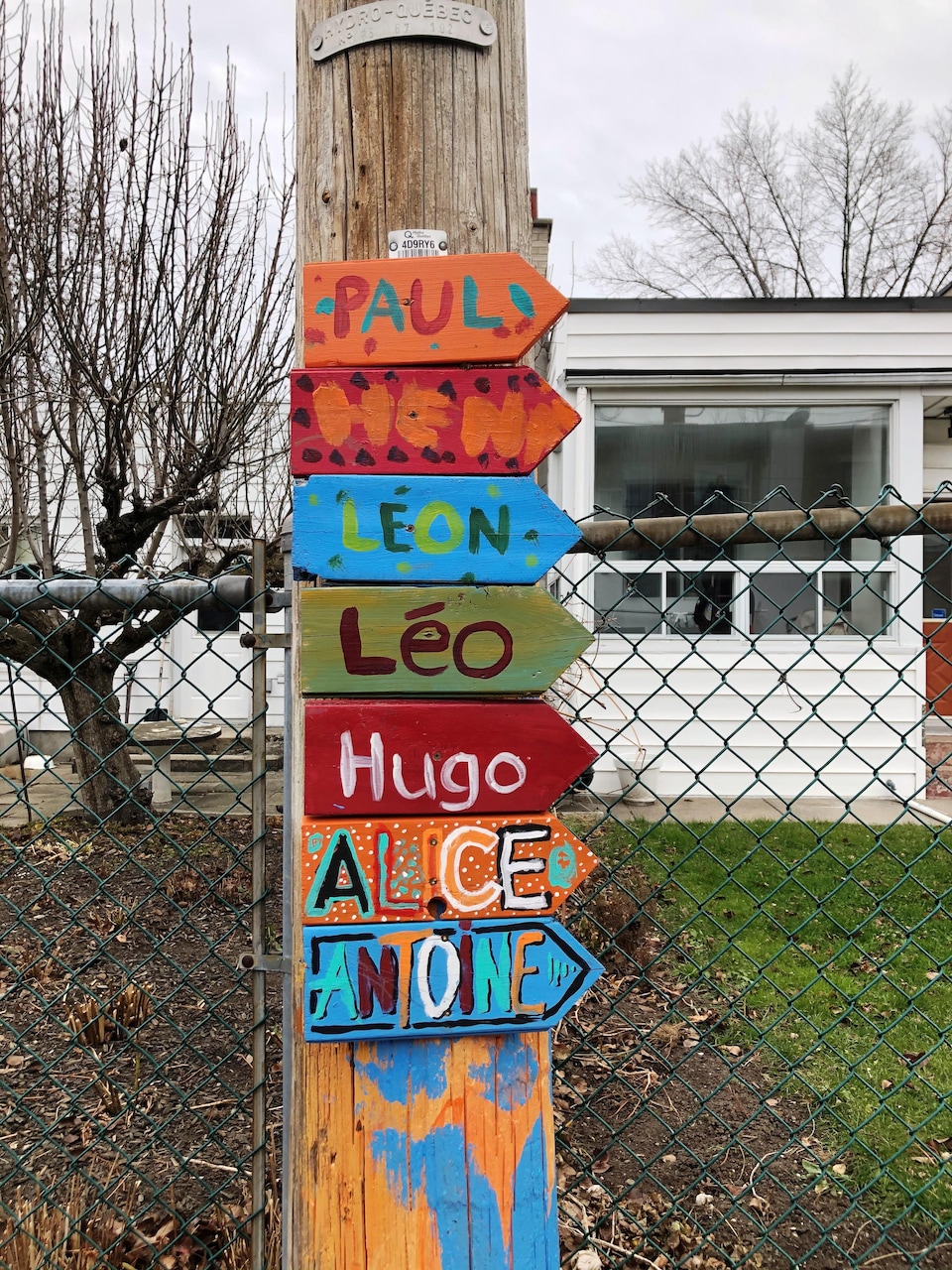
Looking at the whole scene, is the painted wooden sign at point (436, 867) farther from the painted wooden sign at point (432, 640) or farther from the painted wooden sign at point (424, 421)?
the painted wooden sign at point (424, 421)

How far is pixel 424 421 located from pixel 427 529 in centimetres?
15

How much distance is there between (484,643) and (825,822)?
594cm

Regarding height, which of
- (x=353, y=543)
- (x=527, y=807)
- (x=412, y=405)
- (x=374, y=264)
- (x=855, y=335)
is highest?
(x=855, y=335)

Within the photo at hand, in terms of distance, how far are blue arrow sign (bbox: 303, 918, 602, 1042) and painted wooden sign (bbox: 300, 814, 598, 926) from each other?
23mm

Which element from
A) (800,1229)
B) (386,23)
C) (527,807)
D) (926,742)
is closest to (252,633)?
(527,807)

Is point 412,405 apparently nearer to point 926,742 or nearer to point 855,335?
point 855,335

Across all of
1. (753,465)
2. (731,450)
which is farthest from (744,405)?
(753,465)

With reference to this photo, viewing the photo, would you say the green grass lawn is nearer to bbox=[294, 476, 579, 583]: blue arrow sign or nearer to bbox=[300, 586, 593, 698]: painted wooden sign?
bbox=[300, 586, 593, 698]: painted wooden sign

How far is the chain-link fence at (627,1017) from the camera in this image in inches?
72.1

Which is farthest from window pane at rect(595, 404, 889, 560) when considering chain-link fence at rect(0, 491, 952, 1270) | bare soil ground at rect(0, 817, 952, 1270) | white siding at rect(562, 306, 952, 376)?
bare soil ground at rect(0, 817, 952, 1270)

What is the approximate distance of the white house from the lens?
7336 mm

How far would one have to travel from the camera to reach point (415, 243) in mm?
1325

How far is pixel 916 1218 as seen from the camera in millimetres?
2180

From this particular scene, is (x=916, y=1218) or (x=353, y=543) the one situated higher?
(x=353, y=543)
